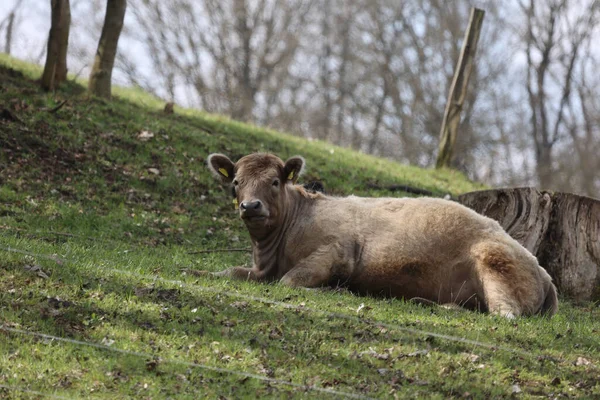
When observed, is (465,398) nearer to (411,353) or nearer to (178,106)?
(411,353)

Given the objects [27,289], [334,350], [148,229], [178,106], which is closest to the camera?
[334,350]

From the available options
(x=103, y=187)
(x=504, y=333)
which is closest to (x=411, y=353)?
(x=504, y=333)

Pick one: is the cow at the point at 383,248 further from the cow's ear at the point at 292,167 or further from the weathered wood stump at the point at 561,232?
the weathered wood stump at the point at 561,232

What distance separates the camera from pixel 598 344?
9219 millimetres

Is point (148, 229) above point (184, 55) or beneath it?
beneath

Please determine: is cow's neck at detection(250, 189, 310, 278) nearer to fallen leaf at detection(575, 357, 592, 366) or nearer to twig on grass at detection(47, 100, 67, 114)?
fallen leaf at detection(575, 357, 592, 366)

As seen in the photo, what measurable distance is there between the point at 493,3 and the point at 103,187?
136ft

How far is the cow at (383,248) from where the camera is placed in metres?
10.5

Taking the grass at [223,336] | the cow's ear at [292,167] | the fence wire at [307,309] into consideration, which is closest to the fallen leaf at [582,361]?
the grass at [223,336]

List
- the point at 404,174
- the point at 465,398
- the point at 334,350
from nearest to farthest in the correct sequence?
the point at 465,398 → the point at 334,350 → the point at 404,174

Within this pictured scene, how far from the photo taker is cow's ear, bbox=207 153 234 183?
38.8 ft

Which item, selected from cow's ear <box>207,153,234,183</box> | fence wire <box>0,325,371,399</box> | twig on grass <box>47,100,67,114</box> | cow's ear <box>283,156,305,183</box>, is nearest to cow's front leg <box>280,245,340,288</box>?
cow's ear <box>283,156,305,183</box>

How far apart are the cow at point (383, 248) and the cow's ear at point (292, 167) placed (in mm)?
14

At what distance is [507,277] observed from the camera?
10.4 m
